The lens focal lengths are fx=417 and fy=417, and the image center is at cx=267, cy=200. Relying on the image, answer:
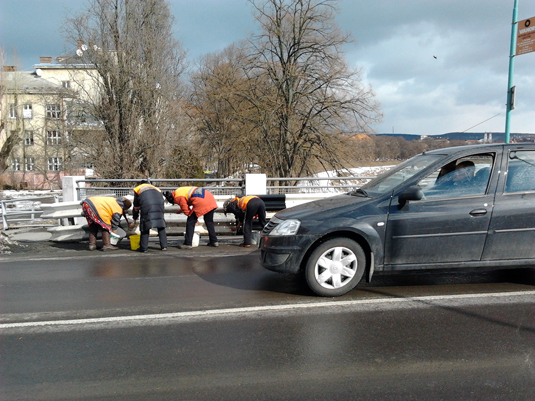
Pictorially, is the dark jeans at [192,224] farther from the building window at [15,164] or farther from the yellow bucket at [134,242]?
the building window at [15,164]

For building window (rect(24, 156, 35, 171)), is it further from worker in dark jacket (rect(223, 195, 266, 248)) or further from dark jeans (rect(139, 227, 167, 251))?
worker in dark jacket (rect(223, 195, 266, 248))

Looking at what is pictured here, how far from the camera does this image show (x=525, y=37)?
11094 millimetres

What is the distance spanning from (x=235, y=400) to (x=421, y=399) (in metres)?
1.24

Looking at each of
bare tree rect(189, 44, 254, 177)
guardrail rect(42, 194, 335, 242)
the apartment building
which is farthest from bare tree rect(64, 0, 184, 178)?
guardrail rect(42, 194, 335, 242)

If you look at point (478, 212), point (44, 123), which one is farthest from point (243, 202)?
point (44, 123)

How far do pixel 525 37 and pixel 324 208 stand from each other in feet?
32.1

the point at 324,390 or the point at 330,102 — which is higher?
the point at 330,102

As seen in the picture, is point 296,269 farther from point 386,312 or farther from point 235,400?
point 235,400

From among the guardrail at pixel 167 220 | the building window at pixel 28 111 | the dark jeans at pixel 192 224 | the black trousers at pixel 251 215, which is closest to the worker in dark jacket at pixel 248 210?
the black trousers at pixel 251 215

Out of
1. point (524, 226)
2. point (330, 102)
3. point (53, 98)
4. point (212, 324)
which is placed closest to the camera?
point (212, 324)

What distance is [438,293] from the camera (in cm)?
493

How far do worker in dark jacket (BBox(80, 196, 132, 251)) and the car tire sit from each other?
16.0 feet

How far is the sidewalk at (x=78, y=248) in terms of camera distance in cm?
787

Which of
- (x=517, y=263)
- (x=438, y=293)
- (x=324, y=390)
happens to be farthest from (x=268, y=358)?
(x=517, y=263)
